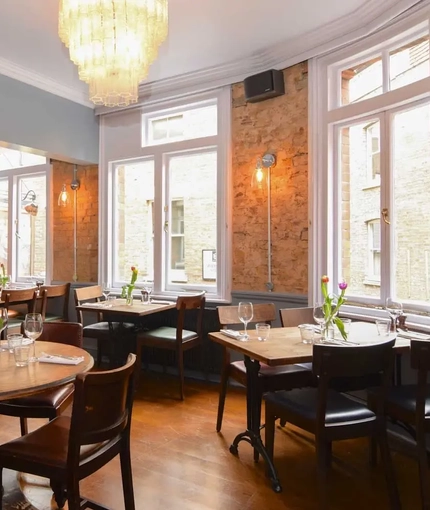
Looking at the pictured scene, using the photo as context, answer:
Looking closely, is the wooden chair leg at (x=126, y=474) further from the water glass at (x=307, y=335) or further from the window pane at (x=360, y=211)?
the window pane at (x=360, y=211)

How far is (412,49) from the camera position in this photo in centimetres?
328

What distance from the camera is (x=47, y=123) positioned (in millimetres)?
4762

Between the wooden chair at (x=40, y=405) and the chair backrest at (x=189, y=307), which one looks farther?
the chair backrest at (x=189, y=307)

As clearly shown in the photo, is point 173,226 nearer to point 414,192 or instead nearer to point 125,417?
point 414,192

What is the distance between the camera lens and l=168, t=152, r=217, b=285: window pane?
15.3ft

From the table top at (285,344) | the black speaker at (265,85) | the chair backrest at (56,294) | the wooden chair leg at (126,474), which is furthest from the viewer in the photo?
the chair backrest at (56,294)

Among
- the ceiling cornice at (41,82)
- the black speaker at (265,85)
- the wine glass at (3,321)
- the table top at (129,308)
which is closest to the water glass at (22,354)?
the wine glass at (3,321)

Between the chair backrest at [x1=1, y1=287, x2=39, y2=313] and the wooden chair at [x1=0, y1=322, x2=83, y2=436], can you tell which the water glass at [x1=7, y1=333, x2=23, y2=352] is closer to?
the wooden chair at [x1=0, y1=322, x2=83, y2=436]

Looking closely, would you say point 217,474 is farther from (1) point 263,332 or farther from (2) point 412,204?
(2) point 412,204

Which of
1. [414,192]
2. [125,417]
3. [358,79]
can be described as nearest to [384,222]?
[414,192]

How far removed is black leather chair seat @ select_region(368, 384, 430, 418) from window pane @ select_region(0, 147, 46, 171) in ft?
17.3

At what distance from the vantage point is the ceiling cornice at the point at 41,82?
4289 millimetres

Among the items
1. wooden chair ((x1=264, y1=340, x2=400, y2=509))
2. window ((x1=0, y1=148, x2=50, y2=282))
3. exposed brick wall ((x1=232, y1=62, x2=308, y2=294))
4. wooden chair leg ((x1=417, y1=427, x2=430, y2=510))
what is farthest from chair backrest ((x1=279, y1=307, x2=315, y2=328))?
window ((x1=0, y1=148, x2=50, y2=282))

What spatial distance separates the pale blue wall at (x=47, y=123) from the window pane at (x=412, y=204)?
3.58 metres
